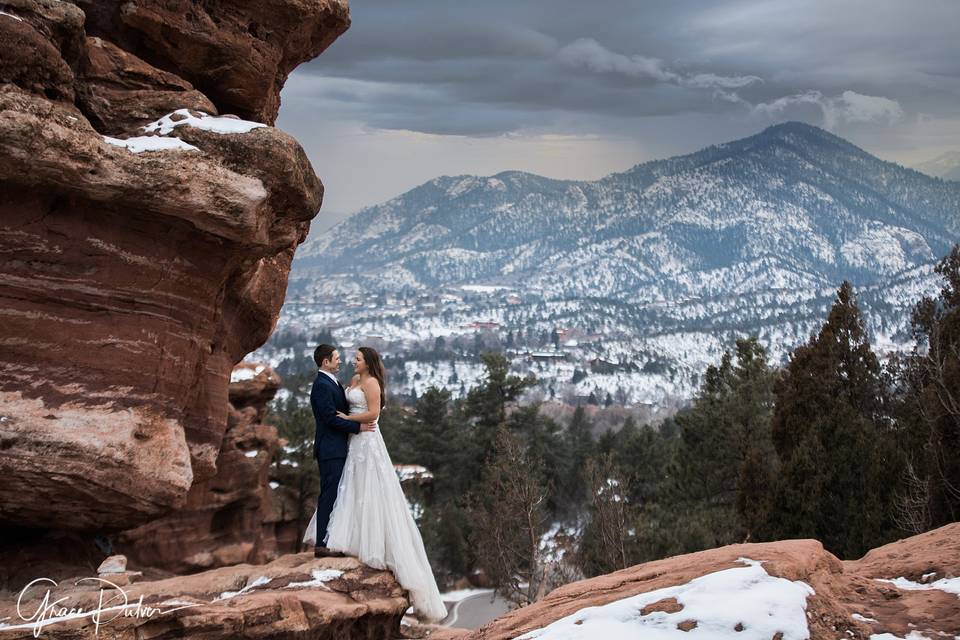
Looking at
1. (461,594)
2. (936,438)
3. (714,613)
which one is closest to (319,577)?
(714,613)

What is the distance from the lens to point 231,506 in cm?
2264

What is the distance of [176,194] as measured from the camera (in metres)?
8.68

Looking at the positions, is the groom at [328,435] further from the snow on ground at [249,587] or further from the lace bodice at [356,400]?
the snow on ground at [249,587]

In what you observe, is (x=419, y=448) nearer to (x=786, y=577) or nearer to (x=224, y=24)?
(x=224, y=24)

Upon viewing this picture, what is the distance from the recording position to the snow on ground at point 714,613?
19.6ft

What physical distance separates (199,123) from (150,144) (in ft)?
2.31

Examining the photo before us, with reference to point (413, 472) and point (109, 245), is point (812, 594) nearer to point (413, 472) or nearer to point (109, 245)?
point (109, 245)

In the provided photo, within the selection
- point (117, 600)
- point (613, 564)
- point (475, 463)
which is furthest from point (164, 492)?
point (475, 463)

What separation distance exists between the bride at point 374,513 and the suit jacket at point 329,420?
0.30 feet

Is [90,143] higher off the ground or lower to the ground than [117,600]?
higher

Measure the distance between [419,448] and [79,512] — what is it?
4251 cm

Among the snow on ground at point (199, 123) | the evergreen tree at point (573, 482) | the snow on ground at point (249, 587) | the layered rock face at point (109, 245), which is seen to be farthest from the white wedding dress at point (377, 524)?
the evergreen tree at point (573, 482)

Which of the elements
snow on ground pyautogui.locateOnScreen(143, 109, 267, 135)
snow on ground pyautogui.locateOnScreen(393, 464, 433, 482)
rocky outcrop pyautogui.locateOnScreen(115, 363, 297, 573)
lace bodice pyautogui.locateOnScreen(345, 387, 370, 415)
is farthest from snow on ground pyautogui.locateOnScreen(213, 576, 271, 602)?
snow on ground pyautogui.locateOnScreen(393, 464, 433, 482)

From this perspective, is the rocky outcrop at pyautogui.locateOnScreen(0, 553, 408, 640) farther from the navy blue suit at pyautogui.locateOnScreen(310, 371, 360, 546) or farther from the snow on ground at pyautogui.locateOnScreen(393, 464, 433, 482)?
the snow on ground at pyautogui.locateOnScreen(393, 464, 433, 482)
